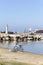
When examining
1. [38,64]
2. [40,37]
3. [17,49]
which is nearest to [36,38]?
[40,37]

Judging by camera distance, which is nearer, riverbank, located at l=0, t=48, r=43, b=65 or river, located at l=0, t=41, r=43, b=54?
riverbank, located at l=0, t=48, r=43, b=65

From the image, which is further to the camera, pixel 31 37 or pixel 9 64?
pixel 31 37

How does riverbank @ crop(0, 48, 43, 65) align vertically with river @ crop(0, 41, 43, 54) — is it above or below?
above

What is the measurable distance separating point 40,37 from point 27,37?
395cm

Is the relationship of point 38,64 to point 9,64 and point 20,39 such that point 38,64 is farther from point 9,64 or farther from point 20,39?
point 20,39

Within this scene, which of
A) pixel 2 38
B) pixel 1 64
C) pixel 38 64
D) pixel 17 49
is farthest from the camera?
pixel 2 38

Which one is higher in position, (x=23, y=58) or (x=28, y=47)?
(x=23, y=58)

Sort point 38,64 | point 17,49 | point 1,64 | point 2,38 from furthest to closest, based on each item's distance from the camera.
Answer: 1. point 2,38
2. point 17,49
3. point 38,64
4. point 1,64

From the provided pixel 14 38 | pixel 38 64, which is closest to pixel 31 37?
pixel 14 38

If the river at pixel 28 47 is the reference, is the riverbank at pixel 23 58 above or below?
above

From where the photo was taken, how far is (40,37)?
67250 mm

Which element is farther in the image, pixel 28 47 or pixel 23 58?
pixel 28 47

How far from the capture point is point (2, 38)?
62.2m

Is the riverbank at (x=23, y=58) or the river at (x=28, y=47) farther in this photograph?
the river at (x=28, y=47)
